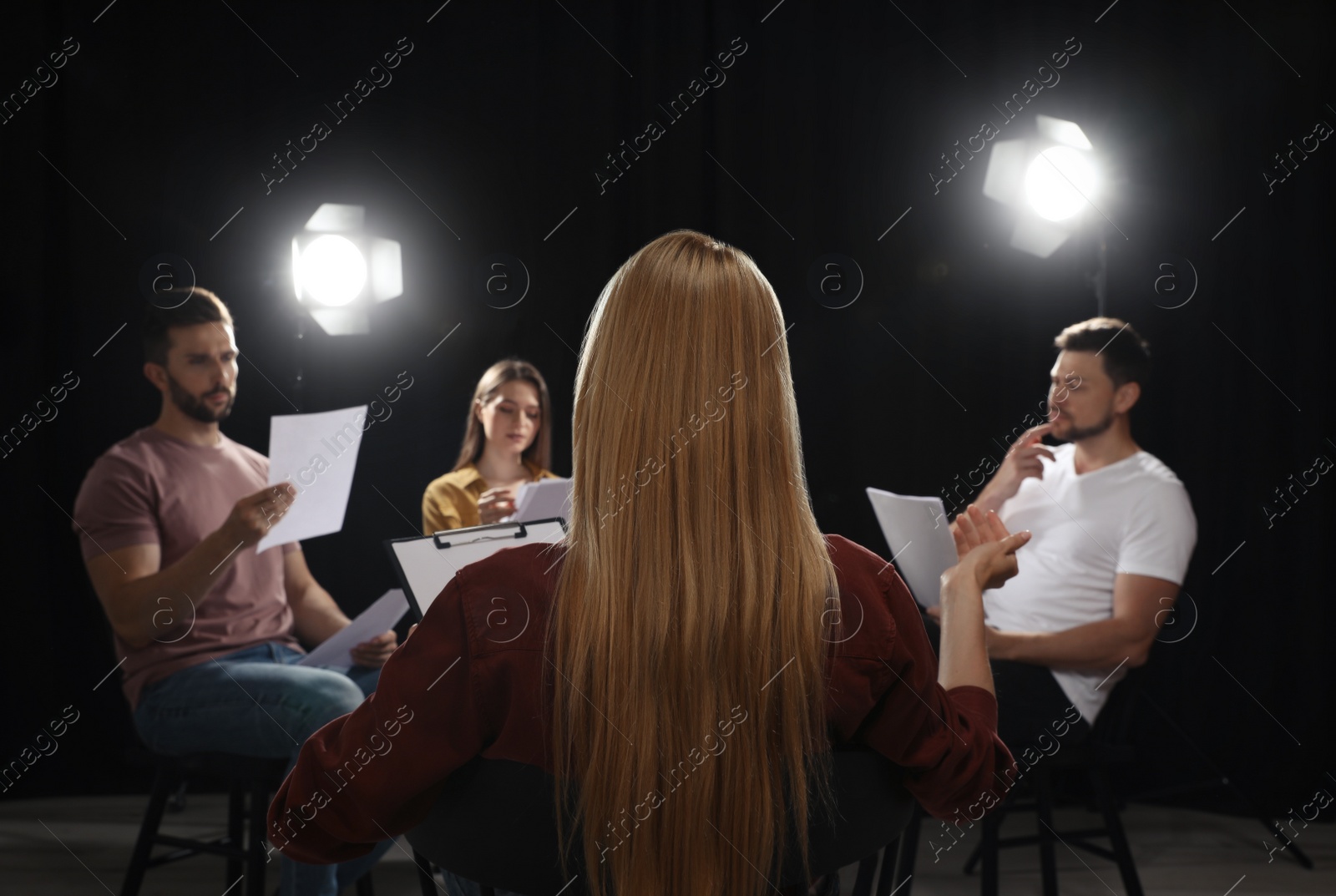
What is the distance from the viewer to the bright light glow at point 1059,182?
289 centimetres

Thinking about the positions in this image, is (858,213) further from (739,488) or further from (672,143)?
(739,488)

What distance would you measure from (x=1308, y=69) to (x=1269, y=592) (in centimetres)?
161

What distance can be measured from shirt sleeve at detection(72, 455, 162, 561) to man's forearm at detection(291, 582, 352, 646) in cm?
40

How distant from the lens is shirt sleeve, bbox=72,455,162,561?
2.09 meters

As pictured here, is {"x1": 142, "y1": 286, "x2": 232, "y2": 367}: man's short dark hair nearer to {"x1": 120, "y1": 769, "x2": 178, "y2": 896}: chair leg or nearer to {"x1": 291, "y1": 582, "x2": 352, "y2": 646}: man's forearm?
{"x1": 291, "y1": 582, "x2": 352, "y2": 646}: man's forearm

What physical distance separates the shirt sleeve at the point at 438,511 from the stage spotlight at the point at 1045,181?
1.87 meters

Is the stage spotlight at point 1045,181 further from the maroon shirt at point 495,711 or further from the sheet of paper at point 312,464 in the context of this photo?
the maroon shirt at point 495,711

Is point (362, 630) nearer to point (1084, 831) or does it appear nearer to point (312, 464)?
point (312, 464)

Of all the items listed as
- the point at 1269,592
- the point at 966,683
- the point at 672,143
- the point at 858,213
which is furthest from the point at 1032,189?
the point at 966,683

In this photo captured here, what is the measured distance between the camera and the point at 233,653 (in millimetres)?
2186

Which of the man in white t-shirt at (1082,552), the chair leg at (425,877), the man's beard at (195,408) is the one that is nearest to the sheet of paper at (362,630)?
the man's beard at (195,408)

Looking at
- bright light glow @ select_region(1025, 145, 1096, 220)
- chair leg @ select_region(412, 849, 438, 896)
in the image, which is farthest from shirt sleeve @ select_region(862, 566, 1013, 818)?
bright light glow @ select_region(1025, 145, 1096, 220)

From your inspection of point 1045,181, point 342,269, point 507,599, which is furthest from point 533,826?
point 1045,181

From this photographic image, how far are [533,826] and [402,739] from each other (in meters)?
0.16
